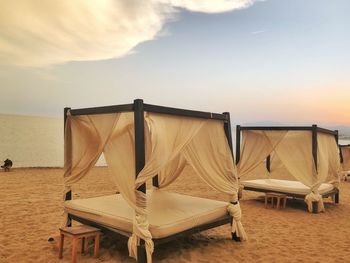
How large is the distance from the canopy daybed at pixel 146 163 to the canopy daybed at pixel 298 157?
3.48 meters

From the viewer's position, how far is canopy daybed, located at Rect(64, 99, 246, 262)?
4.15m


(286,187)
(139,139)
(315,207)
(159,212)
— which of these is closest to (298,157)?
(286,187)

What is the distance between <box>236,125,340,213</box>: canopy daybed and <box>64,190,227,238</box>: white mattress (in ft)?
12.0

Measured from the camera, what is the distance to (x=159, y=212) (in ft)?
16.0

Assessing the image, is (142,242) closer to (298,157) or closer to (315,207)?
(315,207)

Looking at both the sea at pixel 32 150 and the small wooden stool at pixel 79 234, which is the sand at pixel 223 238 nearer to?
the small wooden stool at pixel 79 234

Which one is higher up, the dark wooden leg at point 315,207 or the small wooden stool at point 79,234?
the small wooden stool at point 79,234

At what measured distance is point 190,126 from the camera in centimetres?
504

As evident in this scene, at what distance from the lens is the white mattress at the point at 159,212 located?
435 centimetres

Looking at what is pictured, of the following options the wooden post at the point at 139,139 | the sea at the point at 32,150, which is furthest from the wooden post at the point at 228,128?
the sea at the point at 32,150

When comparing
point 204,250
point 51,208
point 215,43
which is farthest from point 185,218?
point 215,43

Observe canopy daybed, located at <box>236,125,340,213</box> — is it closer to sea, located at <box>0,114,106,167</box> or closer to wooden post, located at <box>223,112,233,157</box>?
wooden post, located at <box>223,112,233,157</box>

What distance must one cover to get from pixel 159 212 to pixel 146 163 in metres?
1.03

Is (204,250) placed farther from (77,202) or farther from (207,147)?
(77,202)
